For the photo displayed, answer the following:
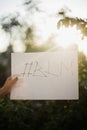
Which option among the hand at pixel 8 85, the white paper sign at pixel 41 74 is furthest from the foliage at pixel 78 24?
the hand at pixel 8 85

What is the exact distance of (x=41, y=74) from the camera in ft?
4.35

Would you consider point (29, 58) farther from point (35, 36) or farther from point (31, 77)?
point (35, 36)

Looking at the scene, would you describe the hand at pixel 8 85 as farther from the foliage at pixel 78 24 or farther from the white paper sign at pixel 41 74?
the foliage at pixel 78 24

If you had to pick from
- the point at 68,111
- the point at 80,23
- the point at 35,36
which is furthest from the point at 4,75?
the point at 80,23

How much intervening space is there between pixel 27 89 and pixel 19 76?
62 millimetres

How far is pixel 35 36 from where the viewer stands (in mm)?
3311

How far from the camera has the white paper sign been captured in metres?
1.30

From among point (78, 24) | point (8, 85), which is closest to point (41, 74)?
point (8, 85)

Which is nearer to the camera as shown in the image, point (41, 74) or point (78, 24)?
point (78, 24)

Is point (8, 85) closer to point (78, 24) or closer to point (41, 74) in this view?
point (41, 74)

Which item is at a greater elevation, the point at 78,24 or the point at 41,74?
the point at 78,24

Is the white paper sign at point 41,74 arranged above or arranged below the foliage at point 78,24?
below

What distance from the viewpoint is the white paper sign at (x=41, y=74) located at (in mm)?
1300

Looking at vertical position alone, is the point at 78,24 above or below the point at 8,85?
above
